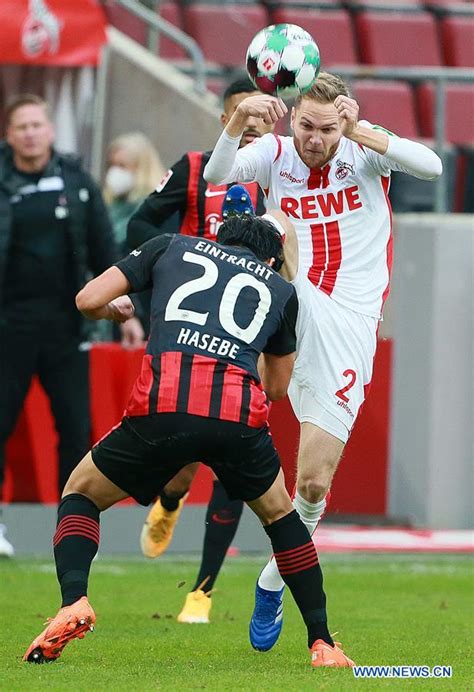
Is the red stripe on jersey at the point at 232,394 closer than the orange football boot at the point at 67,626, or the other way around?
the orange football boot at the point at 67,626

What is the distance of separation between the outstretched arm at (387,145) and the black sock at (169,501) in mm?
2046

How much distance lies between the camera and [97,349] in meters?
10.9

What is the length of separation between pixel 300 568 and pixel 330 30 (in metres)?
9.53

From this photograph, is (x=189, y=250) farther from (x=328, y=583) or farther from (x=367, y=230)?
(x=328, y=583)

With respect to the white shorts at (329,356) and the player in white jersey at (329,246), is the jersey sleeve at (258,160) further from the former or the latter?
the white shorts at (329,356)

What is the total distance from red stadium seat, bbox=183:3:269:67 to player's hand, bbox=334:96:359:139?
A: 715cm

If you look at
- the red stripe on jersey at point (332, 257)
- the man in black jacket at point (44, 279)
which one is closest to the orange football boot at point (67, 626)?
the red stripe on jersey at point (332, 257)

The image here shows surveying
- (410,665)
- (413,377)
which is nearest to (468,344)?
(413,377)

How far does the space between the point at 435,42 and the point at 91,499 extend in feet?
33.7

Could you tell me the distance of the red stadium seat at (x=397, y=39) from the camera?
14797mm

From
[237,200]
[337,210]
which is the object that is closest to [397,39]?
[237,200]

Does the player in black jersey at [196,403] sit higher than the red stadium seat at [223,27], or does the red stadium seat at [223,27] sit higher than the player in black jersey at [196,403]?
the red stadium seat at [223,27]

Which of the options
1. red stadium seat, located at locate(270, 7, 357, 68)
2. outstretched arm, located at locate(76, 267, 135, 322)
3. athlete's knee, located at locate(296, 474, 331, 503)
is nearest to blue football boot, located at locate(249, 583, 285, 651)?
athlete's knee, located at locate(296, 474, 331, 503)

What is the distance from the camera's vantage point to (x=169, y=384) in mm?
5547
